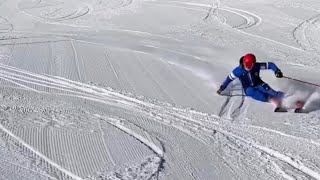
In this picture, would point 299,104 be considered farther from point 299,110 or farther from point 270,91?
point 270,91

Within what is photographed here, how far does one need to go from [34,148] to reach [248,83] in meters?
3.96

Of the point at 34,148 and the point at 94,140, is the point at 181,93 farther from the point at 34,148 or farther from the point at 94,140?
the point at 34,148

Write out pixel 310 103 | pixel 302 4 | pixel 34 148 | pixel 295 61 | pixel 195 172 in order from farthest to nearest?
pixel 302 4 → pixel 295 61 → pixel 310 103 → pixel 34 148 → pixel 195 172

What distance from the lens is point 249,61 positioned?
8.27m

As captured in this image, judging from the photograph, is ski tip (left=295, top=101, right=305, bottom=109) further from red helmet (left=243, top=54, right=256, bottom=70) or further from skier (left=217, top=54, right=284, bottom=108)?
red helmet (left=243, top=54, right=256, bottom=70)

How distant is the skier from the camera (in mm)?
8174

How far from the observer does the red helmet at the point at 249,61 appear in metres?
8.27

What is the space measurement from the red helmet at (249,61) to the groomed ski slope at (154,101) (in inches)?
22.2

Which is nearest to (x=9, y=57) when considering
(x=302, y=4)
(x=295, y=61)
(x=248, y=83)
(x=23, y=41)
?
(x=23, y=41)

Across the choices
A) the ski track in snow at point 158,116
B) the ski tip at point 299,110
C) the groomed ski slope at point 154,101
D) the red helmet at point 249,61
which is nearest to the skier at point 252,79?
the red helmet at point 249,61

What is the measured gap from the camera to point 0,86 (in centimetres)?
916

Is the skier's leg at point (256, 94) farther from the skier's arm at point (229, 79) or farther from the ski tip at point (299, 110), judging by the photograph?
the ski tip at point (299, 110)

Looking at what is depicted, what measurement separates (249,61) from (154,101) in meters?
1.81

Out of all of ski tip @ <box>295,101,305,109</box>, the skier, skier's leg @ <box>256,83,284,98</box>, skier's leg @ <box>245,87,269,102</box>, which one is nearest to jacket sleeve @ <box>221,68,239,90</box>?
the skier
